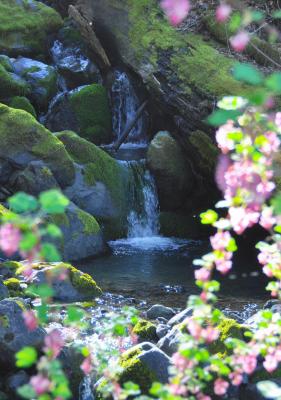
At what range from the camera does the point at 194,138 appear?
14172 mm

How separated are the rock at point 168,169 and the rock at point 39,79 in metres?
4.55

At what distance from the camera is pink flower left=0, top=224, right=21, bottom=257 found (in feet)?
6.54

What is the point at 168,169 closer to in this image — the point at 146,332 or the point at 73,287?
the point at 73,287

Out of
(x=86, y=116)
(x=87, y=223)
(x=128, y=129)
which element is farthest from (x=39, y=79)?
(x=87, y=223)

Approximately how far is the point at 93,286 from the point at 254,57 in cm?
774

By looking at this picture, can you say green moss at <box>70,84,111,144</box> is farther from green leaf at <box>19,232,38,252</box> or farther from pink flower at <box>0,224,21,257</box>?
green leaf at <box>19,232,38,252</box>

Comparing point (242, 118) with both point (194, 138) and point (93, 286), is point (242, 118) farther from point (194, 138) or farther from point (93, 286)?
point (194, 138)

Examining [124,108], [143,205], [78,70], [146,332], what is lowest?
[146,332]

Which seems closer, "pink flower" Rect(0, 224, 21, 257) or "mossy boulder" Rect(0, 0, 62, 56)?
"pink flower" Rect(0, 224, 21, 257)

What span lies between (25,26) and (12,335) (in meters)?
15.6

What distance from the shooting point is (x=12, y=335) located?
20.1 ft

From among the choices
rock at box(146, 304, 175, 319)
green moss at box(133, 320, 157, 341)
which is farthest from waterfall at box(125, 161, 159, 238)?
green moss at box(133, 320, 157, 341)

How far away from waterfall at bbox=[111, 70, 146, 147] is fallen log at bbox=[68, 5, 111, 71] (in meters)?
0.66

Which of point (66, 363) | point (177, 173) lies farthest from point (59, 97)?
point (66, 363)
